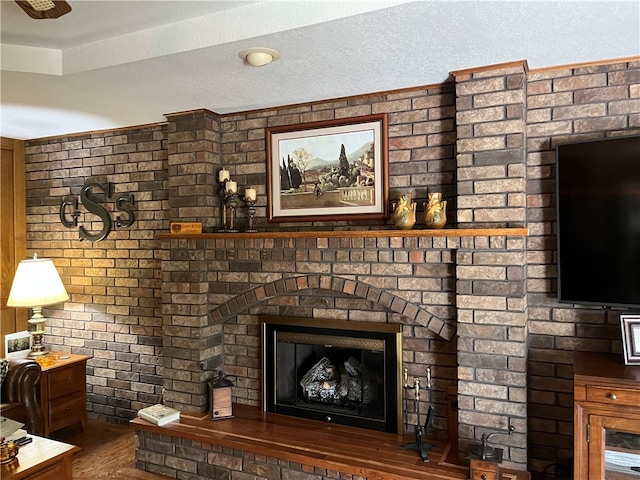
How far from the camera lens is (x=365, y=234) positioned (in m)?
2.69

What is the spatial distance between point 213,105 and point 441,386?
89.7 inches

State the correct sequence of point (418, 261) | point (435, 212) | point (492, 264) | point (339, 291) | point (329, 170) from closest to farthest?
point (492, 264)
point (435, 212)
point (418, 261)
point (339, 291)
point (329, 170)

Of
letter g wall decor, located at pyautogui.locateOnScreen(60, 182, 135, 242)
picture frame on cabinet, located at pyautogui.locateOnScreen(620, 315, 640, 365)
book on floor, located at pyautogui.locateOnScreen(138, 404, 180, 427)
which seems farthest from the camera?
letter g wall decor, located at pyautogui.locateOnScreen(60, 182, 135, 242)

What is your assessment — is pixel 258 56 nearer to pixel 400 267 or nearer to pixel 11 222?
pixel 400 267

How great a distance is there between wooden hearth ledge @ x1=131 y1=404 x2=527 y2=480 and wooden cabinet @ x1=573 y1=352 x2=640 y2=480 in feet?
1.31

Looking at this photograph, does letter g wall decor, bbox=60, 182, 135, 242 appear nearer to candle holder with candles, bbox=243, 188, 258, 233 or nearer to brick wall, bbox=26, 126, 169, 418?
brick wall, bbox=26, 126, 169, 418

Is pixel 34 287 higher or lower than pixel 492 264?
lower

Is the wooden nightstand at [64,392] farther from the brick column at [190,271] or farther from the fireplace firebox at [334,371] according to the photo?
the fireplace firebox at [334,371]

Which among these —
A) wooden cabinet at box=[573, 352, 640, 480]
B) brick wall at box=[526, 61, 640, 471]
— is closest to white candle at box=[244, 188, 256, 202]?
brick wall at box=[526, 61, 640, 471]

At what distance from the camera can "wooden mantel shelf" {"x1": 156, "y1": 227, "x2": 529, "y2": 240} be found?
233 cm

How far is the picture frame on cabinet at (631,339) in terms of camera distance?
2.14 m

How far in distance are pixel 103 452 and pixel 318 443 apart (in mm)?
1748

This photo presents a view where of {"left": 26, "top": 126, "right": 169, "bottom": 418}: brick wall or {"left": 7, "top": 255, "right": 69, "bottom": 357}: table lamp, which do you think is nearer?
{"left": 7, "top": 255, "right": 69, "bottom": 357}: table lamp

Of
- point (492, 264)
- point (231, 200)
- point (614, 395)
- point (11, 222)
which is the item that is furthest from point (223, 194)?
point (614, 395)
